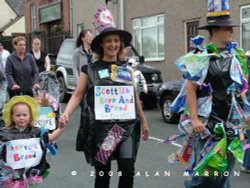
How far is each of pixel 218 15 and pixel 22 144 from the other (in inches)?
78.6

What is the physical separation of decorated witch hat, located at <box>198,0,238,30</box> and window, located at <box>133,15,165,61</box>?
52.3 ft

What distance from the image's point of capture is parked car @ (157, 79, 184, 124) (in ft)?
39.1

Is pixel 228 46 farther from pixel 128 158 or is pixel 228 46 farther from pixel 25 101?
pixel 25 101

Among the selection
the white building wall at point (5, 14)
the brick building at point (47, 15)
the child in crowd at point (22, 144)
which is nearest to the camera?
the child in crowd at point (22, 144)

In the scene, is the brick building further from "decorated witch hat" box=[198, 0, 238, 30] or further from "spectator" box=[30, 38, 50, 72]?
"decorated witch hat" box=[198, 0, 238, 30]

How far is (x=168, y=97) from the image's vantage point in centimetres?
1226

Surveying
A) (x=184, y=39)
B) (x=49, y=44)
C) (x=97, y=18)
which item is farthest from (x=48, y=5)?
(x=97, y=18)

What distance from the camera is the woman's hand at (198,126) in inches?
177

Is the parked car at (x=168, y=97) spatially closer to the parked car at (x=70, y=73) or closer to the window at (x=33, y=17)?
the parked car at (x=70, y=73)

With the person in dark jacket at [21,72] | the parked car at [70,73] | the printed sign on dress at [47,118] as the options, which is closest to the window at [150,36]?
the parked car at [70,73]

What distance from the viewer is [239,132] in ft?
14.9

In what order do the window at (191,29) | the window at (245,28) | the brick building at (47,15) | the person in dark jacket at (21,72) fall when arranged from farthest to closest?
the brick building at (47,15) < the window at (191,29) < the window at (245,28) < the person in dark jacket at (21,72)

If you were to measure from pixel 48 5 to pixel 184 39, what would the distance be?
1703 cm

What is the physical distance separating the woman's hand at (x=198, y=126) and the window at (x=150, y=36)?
16.1 m
